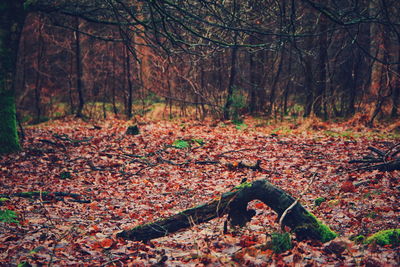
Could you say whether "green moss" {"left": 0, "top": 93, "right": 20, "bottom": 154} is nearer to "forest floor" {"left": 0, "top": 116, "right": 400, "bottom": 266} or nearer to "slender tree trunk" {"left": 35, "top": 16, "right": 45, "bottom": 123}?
"forest floor" {"left": 0, "top": 116, "right": 400, "bottom": 266}

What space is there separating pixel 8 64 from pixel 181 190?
19.1ft

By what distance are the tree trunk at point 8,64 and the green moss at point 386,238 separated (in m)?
8.72

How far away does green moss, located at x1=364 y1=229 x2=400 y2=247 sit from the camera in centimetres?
348

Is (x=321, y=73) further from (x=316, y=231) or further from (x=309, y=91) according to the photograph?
(x=316, y=231)

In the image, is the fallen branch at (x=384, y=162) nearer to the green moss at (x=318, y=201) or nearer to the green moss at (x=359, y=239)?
the green moss at (x=318, y=201)

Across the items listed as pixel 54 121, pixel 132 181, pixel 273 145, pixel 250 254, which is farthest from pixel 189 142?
pixel 54 121

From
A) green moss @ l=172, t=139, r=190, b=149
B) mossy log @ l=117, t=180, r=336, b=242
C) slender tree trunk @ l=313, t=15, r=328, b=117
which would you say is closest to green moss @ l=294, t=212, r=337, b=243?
mossy log @ l=117, t=180, r=336, b=242

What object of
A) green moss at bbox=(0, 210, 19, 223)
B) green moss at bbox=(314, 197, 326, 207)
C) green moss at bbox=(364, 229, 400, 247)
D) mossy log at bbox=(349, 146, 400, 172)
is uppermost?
mossy log at bbox=(349, 146, 400, 172)

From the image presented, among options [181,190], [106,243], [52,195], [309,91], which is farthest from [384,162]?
[309,91]

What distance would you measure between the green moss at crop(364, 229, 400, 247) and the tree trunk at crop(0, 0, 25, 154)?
28.6ft

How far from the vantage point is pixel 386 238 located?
3.52m

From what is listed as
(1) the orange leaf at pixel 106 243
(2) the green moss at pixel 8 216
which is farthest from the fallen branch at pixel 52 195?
(1) the orange leaf at pixel 106 243

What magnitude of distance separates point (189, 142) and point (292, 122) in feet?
17.7

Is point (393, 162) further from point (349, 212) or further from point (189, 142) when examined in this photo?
point (189, 142)
